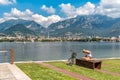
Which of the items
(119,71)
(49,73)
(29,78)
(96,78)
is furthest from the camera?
(119,71)

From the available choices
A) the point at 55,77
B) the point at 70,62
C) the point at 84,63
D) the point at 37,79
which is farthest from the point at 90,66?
the point at 37,79

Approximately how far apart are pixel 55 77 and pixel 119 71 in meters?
6.51

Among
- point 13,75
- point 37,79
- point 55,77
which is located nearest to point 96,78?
point 55,77

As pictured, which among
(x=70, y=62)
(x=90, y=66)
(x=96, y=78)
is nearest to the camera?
(x=96, y=78)

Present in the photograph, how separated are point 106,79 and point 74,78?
2.26 m

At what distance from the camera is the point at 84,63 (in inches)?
926

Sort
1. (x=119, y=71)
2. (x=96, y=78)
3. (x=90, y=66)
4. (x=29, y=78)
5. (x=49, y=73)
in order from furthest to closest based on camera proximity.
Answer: (x=90, y=66), (x=119, y=71), (x=49, y=73), (x=96, y=78), (x=29, y=78)

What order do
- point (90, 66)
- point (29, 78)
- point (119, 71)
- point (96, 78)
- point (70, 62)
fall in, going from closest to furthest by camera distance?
point (29, 78), point (96, 78), point (119, 71), point (90, 66), point (70, 62)

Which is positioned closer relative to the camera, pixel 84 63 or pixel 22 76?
pixel 22 76

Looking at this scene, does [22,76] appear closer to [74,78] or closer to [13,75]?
[13,75]

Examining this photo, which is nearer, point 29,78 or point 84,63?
point 29,78

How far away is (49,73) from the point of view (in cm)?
1897

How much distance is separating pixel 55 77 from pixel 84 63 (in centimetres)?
682

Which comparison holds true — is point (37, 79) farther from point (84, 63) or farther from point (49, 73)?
point (84, 63)
